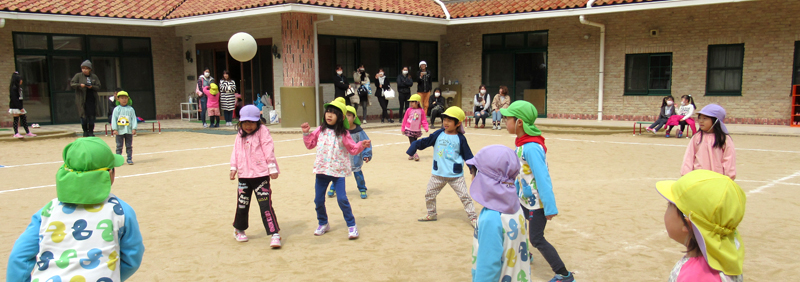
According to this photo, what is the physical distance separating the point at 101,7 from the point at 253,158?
48.2 ft

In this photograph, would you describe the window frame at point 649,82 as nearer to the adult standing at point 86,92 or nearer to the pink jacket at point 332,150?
the pink jacket at point 332,150

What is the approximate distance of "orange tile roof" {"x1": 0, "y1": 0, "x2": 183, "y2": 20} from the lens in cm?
1570

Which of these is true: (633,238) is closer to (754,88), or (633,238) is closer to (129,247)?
(129,247)

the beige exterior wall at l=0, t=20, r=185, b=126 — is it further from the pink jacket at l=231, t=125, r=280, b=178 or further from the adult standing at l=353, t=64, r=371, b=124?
the pink jacket at l=231, t=125, r=280, b=178

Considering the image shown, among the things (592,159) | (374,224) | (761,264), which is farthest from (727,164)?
(592,159)

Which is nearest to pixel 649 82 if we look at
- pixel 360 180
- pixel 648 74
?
pixel 648 74

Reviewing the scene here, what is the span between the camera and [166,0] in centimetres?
2014

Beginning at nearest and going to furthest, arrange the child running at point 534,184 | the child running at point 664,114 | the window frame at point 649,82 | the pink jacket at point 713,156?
the child running at point 534,184 → the pink jacket at point 713,156 → the child running at point 664,114 → the window frame at point 649,82

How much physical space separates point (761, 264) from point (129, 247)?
4766 millimetres

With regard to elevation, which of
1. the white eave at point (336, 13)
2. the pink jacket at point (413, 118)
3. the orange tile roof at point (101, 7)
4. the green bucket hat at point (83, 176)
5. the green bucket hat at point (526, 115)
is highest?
the orange tile roof at point (101, 7)

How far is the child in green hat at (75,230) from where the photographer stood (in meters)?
2.66

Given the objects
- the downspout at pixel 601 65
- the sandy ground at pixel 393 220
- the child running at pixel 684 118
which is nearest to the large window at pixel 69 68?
the sandy ground at pixel 393 220

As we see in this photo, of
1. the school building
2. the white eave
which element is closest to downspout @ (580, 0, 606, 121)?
the school building

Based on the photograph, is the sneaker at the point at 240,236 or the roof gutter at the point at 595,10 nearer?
the sneaker at the point at 240,236
